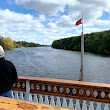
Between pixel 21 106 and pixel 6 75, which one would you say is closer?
pixel 21 106

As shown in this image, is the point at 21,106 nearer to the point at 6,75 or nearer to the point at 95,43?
the point at 6,75

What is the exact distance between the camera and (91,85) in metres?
3.96

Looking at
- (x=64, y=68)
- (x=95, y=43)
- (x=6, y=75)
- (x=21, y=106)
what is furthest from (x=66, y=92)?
(x=95, y=43)

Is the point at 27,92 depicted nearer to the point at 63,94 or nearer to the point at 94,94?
the point at 63,94

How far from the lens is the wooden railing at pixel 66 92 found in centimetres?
395

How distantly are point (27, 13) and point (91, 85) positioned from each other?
6057 centimetres

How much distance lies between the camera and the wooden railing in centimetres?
395

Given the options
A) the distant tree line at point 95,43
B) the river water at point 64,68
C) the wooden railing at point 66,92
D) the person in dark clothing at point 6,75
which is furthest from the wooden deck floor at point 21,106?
the distant tree line at point 95,43

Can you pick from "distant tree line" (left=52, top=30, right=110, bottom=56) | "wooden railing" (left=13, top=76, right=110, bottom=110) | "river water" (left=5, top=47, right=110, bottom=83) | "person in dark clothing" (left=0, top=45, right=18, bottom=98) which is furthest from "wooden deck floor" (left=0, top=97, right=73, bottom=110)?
"distant tree line" (left=52, top=30, right=110, bottom=56)

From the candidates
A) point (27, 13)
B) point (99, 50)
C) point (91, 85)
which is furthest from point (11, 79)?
point (99, 50)

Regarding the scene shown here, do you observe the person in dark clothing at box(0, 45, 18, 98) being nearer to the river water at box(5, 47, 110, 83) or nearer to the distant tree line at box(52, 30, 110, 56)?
the river water at box(5, 47, 110, 83)

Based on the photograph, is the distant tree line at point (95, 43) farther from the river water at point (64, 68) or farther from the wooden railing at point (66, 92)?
the wooden railing at point (66, 92)

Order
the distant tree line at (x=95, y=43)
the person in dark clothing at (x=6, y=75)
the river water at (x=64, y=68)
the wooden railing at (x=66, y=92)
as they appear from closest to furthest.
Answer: the person in dark clothing at (x=6, y=75), the wooden railing at (x=66, y=92), the river water at (x=64, y=68), the distant tree line at (x=95, y=43)

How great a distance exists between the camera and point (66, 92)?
13.6 ft
